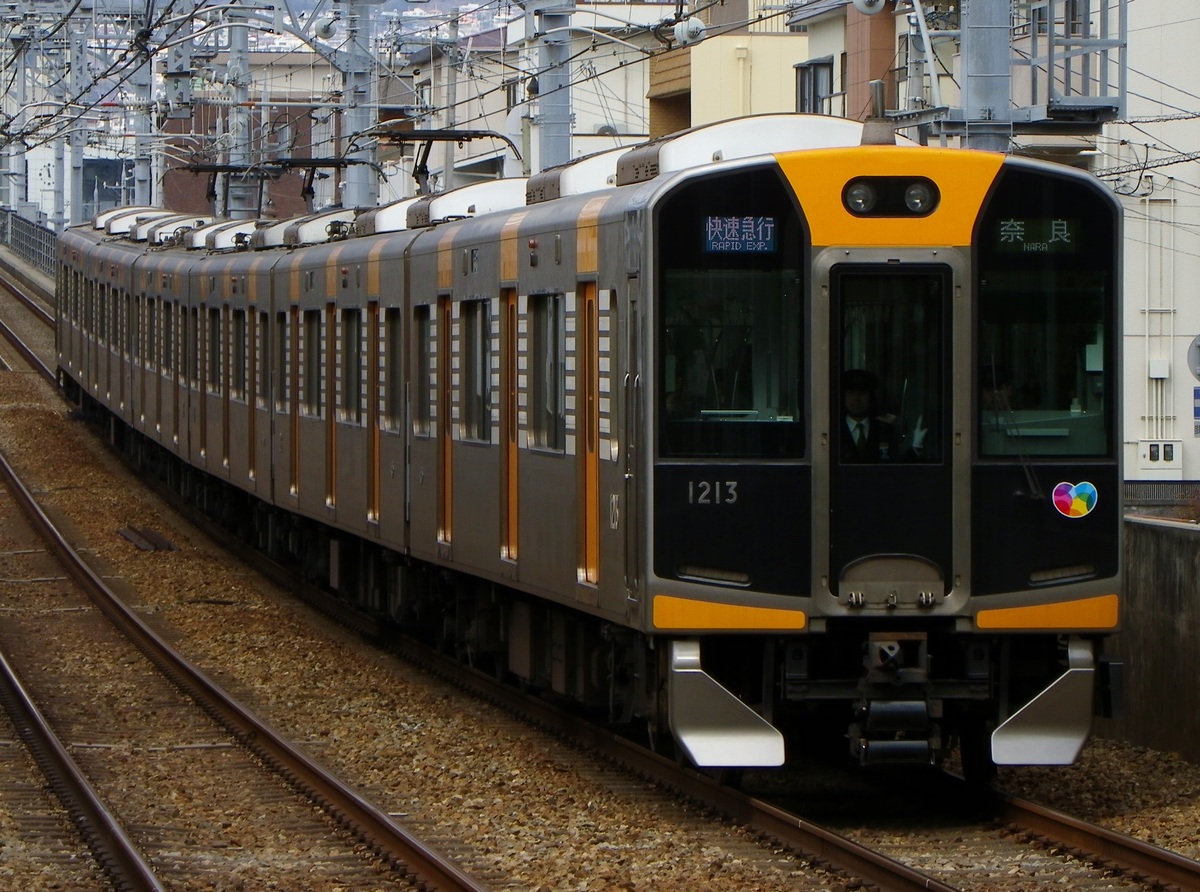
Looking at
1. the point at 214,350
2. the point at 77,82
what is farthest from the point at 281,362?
the point at 77,82

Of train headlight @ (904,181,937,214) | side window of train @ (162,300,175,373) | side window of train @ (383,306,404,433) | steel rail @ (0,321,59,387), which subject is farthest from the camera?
steel rail @ (0,321,59,387)

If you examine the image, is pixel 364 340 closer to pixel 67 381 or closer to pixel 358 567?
pixel 358 567

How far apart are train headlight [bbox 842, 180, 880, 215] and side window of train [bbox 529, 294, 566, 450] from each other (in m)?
1.74

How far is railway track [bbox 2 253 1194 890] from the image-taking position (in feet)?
22.7

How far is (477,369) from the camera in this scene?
35.6ft

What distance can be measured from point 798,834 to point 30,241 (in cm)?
4787

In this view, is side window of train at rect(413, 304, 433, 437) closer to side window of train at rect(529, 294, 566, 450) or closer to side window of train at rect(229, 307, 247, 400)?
side window of train at rect(529, 294, 566, 450)

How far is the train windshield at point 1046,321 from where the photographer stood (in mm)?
8008

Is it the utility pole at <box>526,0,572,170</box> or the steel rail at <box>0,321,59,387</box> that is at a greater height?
the utility pole at <box>526,0,572,170</box>

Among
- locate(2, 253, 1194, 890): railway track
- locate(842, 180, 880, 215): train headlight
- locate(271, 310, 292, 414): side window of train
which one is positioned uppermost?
locate(842, 180, 880, 215): train headlight

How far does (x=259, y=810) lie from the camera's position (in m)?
8.84

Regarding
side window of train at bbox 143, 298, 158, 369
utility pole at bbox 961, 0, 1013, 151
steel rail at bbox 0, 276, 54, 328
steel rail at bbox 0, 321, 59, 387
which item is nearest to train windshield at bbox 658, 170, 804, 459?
utility pole at bbox 961, 0, 1013, 151

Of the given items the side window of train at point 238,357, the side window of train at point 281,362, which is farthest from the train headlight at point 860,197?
the side window of train at point 238,357

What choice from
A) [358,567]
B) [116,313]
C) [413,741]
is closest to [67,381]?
[116,313]
